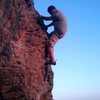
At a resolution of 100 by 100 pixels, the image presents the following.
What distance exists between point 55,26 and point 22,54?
9.59 feet

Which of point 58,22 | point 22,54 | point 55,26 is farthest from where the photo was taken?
point 58,22

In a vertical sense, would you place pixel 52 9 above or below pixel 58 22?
above

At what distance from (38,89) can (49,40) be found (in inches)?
127

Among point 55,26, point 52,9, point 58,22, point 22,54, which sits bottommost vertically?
point 22,54

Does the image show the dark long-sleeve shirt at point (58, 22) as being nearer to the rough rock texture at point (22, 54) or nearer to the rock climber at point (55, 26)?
the rock climber at point (55, 26)

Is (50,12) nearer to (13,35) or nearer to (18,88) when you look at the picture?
(13,35)

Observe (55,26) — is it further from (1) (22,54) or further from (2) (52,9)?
(1) (22,54)

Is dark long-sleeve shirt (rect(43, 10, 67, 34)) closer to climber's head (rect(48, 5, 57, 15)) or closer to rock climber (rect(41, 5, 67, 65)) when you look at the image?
rock climber (rect(41, 5, 67, 65))

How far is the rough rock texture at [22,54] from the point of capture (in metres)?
20.7

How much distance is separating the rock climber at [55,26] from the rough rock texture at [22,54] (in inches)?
17.7

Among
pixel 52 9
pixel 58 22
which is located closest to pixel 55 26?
pixel 58 22

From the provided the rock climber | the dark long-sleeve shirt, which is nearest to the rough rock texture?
the rock climber

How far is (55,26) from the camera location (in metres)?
22.8

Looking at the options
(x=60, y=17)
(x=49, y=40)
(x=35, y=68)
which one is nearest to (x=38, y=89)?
(x=35, y=68)
